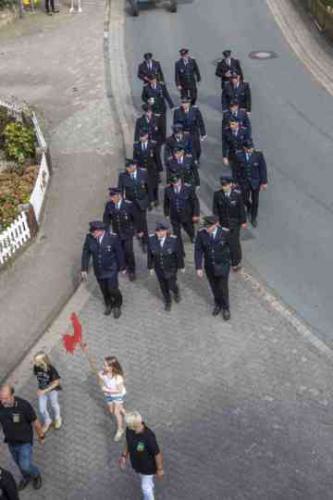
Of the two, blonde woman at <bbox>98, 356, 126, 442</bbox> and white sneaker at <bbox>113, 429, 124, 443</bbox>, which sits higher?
blonde woman at <bbox>98, 356, 126, 442</bbox>

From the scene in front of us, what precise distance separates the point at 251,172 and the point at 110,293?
3.45 m

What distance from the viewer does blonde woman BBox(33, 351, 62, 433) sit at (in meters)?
10.5

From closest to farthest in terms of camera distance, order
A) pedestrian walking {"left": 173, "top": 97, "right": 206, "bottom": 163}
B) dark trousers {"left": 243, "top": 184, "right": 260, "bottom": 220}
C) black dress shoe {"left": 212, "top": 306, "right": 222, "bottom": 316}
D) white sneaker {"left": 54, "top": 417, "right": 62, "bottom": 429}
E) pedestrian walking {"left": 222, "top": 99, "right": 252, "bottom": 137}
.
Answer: white sneaker {"left": 54, "top": 417, "right": 62, "bottom": 429}, black dress shoe {"left": 212, "top": 306, "right": 222, "bottom": 316}, dark trousers {"left": 243, "top": 184, "right": 260, "bottom": 220}, pedestrian walking {"left": 222, "top": 99, "right": 252, "bottom": 137}, pedestrian walking {"left": 173, "top": 97, "right": 206, "bottom": 163}

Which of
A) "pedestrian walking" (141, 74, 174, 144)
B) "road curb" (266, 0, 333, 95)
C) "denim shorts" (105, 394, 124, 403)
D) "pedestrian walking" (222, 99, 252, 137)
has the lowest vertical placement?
"road curb" (266, 0, 333, 95)

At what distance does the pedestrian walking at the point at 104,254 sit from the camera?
12664mm

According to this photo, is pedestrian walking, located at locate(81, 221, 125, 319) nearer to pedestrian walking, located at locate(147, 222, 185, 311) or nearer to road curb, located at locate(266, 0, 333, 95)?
pedestrian walking, located at locate(147, 222, 185, 311)

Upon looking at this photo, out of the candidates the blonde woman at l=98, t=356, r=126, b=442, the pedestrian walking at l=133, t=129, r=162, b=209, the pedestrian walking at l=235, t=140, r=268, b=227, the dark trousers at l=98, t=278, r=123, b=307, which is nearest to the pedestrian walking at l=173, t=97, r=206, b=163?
the pedestrian walking at l=133, t=129, r=162, b=209

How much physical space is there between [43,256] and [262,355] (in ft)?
17.0

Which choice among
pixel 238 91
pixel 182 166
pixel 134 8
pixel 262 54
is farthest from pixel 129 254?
pixel 134 8

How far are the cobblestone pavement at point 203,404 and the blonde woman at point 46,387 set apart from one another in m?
0.22

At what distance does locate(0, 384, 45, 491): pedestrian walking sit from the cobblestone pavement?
0.63 metres

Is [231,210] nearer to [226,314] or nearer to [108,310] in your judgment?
[226,314]

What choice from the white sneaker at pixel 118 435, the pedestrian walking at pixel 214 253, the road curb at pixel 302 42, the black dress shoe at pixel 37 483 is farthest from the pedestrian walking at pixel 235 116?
the black dress shoe at pixel 37 483

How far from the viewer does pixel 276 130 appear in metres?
19.3
